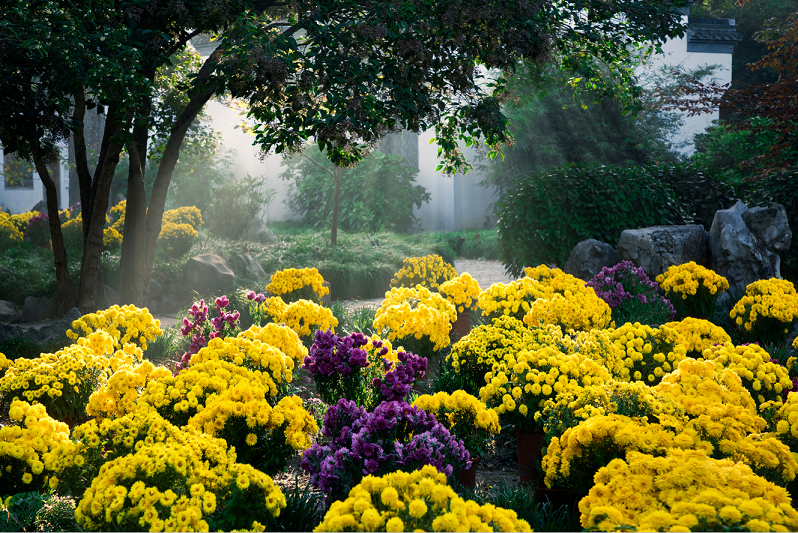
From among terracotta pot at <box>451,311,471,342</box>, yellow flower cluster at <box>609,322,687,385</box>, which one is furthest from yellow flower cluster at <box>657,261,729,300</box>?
yellow flower cluster at <box>609,322,687,385</box>

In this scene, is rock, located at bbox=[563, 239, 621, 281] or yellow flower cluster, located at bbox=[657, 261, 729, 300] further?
rock, located at bbox=[563, 239, 621, 281]

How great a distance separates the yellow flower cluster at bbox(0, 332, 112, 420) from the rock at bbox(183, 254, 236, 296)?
Result: 5.14m

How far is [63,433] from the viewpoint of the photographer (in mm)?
2740

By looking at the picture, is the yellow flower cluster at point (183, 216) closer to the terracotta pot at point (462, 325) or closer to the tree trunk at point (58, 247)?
the tree trunk at point (58, 247)

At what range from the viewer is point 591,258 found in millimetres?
7801

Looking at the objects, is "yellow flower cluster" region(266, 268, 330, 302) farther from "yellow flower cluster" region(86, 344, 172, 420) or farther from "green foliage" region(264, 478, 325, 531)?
"green foliage" region(264, 478, 325, 531)

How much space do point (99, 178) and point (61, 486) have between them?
4.22 metres

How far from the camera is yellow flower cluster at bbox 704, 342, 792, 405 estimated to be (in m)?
3.40

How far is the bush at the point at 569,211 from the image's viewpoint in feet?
27.1

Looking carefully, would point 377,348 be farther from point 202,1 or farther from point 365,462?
point 202,1

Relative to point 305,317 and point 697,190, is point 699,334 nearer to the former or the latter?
point 305,317

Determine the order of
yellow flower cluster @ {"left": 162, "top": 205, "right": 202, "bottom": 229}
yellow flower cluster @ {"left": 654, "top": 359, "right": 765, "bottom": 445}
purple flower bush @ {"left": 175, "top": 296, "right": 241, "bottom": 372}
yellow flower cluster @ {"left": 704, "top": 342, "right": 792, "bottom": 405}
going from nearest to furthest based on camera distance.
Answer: yellow flower cluster @ {"left": 654, "top": 359, "right": 765, "bottom": 445}
yellow flower cluster @ {"left": 704, "top": 342, "right": 792, "bottom": 405}
purple flower bush @ {"left": 175, "top": 296, "right": 241, "bottom": 372}
yellow flower cluster @ {"left": 162, "top": 205, "right": 202, "bottom": 229}

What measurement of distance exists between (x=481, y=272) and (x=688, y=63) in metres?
11.7

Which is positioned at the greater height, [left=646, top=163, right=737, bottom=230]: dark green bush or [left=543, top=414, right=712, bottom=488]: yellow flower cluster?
[left=646, top=163, right=737, bottom=230]: dark green bush
